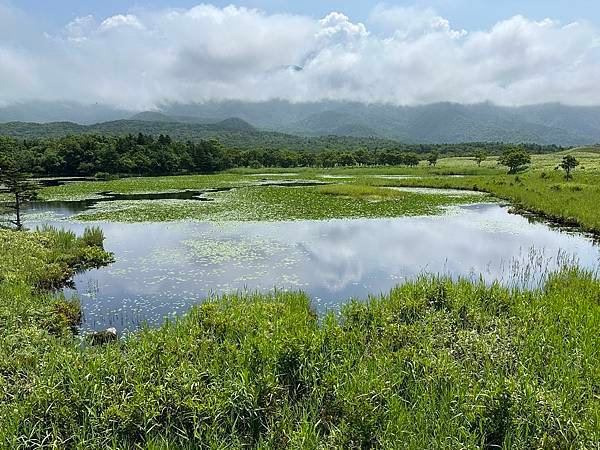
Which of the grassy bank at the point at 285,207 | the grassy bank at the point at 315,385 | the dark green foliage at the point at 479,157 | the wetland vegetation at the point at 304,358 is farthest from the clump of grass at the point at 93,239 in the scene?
the dark green foliage at the point at 479,157

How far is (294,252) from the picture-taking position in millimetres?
17656

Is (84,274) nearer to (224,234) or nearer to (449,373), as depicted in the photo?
(224,234)

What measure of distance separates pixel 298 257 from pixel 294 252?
0.84 metres

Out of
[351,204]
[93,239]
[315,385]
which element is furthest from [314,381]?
[351,204]

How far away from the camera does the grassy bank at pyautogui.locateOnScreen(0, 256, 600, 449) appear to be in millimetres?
5367

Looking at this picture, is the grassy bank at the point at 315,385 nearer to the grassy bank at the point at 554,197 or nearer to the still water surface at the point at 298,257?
the still water surface at the point at 298,257

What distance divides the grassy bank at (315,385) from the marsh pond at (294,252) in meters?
3.10

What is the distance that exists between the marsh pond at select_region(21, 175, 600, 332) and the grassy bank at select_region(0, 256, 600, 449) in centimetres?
310

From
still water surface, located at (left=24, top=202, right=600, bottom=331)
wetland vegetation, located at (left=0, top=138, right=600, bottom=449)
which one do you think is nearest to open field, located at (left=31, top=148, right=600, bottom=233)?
still water surface, located at (left=24, top=202, right=600, bottom=331)

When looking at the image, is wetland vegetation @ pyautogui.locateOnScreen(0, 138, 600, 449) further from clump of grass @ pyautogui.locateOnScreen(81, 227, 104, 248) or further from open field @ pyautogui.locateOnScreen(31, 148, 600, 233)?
open field @ pyautogui.locateOnScreen(31, 148, 600, 233)

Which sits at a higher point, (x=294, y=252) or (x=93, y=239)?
(x=93, y=239)

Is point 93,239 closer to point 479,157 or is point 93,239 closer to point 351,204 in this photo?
point 351,204

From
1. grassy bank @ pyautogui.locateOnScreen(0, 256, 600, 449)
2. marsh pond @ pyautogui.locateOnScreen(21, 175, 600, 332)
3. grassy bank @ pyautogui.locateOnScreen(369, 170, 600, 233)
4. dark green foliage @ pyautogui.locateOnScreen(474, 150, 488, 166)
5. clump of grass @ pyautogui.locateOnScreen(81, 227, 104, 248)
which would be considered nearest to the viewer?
grassy bank @ pyautogui.locateOnScreen(0, 256, 600, 449)

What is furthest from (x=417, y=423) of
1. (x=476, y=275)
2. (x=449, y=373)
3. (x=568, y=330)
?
(x=476, y=275)
